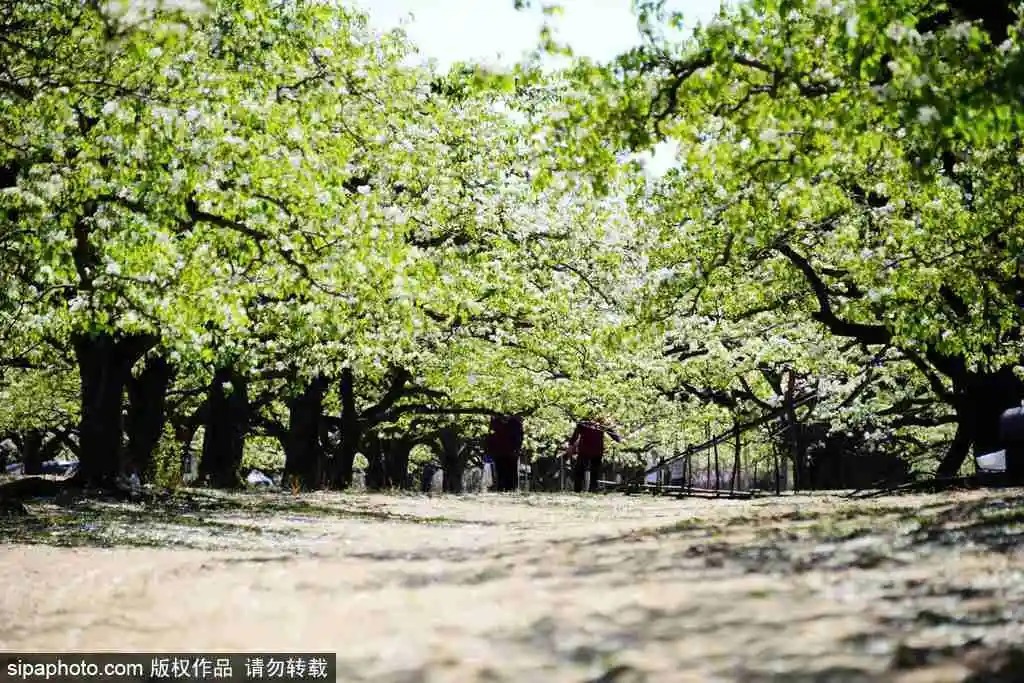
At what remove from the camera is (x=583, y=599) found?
19.4 feet

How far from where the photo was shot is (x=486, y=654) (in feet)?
15.8

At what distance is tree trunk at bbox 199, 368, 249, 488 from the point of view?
87.8 ft

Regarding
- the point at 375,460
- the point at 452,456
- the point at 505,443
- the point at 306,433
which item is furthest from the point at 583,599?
the point at 375,460

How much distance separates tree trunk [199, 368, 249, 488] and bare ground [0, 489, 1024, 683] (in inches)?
615

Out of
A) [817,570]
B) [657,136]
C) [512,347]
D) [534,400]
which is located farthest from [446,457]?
[817,570]

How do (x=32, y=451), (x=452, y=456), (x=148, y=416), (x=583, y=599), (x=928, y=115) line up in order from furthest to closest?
(x=32, y=451)
(x=452, y=456)
(x=148, y=416)
(x=928, y=115)
(x=583, y=599)

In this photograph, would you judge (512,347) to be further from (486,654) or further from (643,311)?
(486,654)

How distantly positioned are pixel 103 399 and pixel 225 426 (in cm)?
777

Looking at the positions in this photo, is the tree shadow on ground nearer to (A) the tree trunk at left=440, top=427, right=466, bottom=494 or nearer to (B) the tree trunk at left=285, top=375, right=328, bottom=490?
(B) the tree trunk at left=285, top=375, right=328, bottom=490

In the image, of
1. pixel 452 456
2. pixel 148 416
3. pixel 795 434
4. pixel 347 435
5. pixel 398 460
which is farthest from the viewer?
pixel 398 460

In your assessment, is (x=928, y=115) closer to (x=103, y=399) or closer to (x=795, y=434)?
(x=103, y=399)

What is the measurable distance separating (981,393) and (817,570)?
55.0ft

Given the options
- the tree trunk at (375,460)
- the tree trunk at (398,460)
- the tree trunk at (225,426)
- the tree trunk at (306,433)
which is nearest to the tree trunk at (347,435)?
the tree trunk at (306,433)

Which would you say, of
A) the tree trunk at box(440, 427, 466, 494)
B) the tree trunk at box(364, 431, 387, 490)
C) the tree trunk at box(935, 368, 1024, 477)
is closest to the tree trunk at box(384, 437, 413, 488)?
the tree trunk at box(364, 431, 387, 490)
